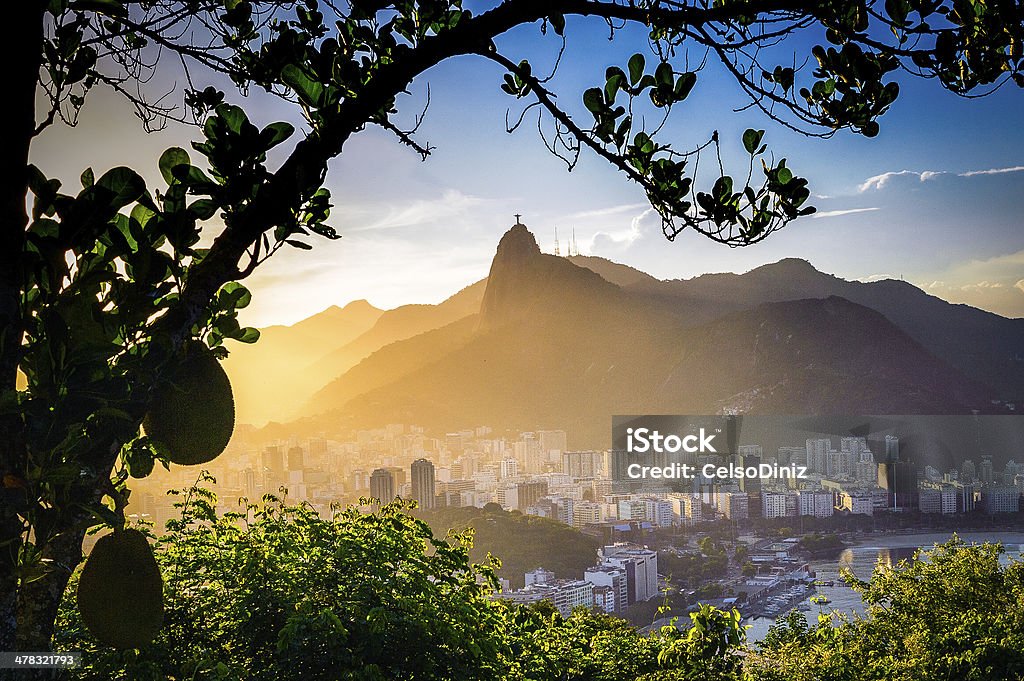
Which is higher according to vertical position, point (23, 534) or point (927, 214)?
point (927, 214)

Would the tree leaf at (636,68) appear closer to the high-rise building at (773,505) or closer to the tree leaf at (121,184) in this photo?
the tree leaf at (121,184)

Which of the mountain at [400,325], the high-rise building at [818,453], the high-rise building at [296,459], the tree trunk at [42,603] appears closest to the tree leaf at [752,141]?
the tree trunk at [42,603]

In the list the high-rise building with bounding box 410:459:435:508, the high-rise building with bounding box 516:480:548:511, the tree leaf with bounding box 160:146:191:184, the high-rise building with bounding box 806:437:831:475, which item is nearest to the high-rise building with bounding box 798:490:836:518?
the high-rise building with bounding box 806:437:831:475

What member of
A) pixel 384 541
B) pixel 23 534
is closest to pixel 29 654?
pixel 23 534

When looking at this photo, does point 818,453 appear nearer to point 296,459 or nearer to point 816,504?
point 816,504

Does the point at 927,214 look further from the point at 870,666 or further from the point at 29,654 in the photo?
the point at 29,654
